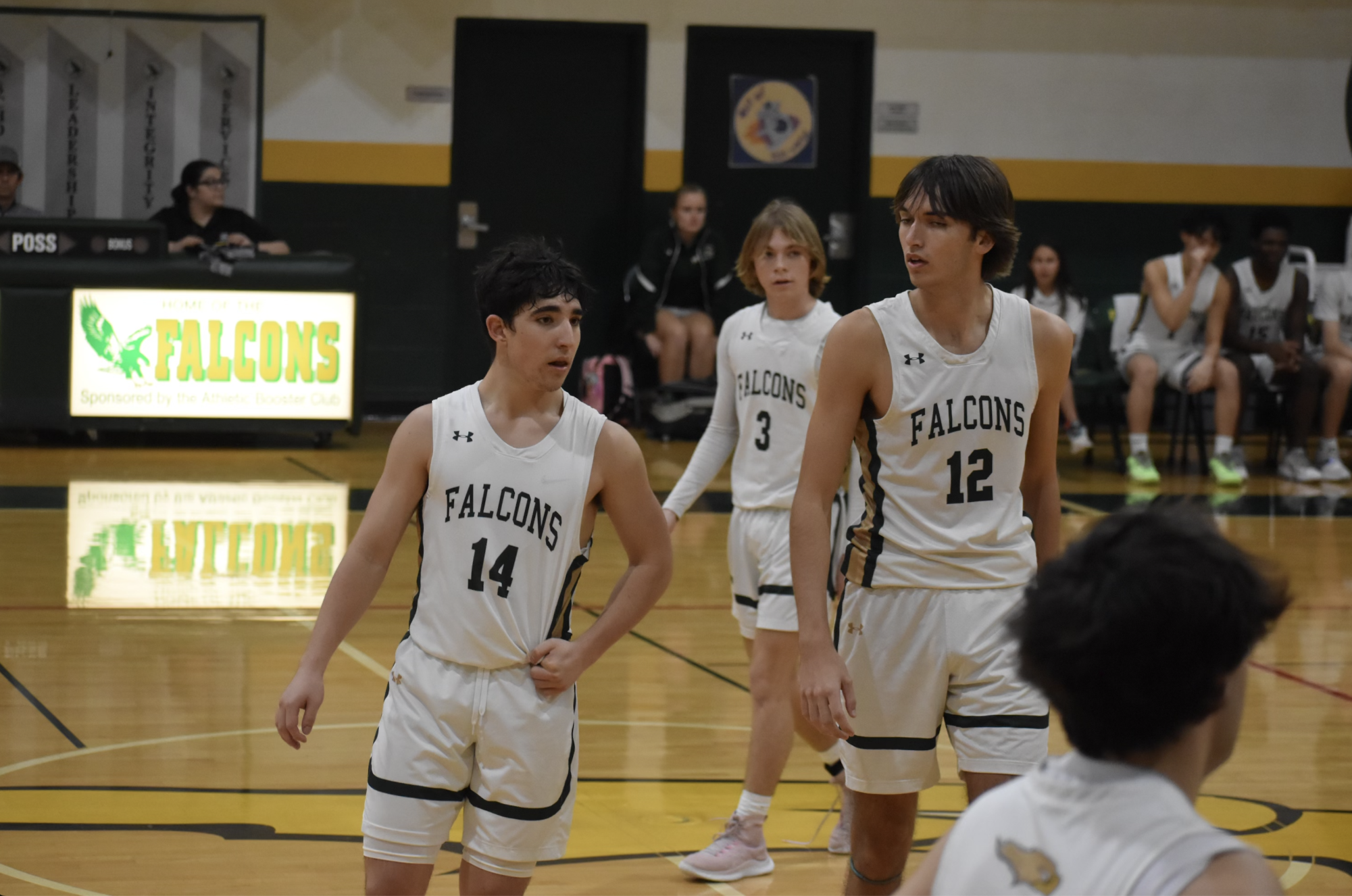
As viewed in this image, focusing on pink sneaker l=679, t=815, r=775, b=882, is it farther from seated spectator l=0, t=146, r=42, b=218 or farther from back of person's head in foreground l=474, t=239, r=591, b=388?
seated spectator l=0, t=146, r=42, b=218

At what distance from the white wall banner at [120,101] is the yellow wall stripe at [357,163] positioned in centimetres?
28

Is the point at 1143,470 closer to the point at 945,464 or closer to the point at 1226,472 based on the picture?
the point at 1226,472

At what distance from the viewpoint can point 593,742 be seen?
15.6ft

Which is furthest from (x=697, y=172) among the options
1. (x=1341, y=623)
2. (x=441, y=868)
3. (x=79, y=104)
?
(x=441, y=868)

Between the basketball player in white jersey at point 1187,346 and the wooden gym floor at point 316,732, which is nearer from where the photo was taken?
the wooden gym floor at point 316,732

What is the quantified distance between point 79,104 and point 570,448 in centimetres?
1095

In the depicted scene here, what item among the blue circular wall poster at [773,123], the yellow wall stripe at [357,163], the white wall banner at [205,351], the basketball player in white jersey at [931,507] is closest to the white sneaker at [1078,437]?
the blue circular wall poster at [773,123]

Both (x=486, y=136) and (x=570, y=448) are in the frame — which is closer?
(x=570, y=448)

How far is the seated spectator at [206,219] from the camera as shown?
11.0 meters

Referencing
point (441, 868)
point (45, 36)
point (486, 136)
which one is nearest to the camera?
point (441, 868)

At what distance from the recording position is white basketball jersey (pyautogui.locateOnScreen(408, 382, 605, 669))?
2.68m

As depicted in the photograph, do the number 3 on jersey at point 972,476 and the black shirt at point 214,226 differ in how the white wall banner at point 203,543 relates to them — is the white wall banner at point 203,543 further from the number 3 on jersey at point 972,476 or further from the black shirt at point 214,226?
the number 3 on jersey at point 972,476

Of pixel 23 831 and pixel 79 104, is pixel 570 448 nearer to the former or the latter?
pixel 23 831

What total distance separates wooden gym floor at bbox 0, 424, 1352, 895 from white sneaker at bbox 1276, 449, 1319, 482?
2.47 meters
